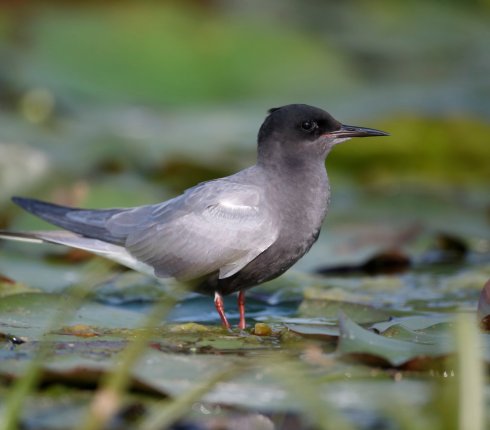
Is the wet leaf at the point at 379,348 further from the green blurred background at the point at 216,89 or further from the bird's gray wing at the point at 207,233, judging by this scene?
the green blurred background at the point at 216,89

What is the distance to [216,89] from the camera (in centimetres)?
954

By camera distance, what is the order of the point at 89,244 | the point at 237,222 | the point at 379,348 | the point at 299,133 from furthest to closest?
the point at 89,244
the point at 299,133
the point at 237,222
the point at 379,348

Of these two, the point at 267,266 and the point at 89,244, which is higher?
the point at 89,244

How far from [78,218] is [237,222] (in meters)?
1.05

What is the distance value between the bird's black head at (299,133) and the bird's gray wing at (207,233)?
34cm

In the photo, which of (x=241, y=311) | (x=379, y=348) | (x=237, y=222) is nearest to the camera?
(x=379, y=348)

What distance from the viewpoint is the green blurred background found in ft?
24.1

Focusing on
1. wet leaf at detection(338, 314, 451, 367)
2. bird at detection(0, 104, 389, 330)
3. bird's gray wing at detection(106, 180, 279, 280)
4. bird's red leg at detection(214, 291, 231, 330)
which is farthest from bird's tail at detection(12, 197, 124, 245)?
wet leaf at detection(338, 314, 451, 367)

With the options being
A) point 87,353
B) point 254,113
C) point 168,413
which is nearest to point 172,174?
point 254,113

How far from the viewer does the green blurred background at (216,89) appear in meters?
7.34

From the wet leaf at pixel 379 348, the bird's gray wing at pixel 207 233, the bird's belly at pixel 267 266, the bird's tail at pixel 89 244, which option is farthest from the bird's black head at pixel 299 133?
the wet leaf at pixel 379 348

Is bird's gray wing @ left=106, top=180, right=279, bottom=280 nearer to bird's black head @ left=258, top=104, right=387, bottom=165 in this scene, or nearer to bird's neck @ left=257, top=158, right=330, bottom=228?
bird's neck @ left=257, top=158, right=330, bottom=228

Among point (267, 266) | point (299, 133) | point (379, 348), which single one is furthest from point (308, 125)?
point (379, 348)

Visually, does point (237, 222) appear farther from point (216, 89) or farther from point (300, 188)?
point (216, 89)
